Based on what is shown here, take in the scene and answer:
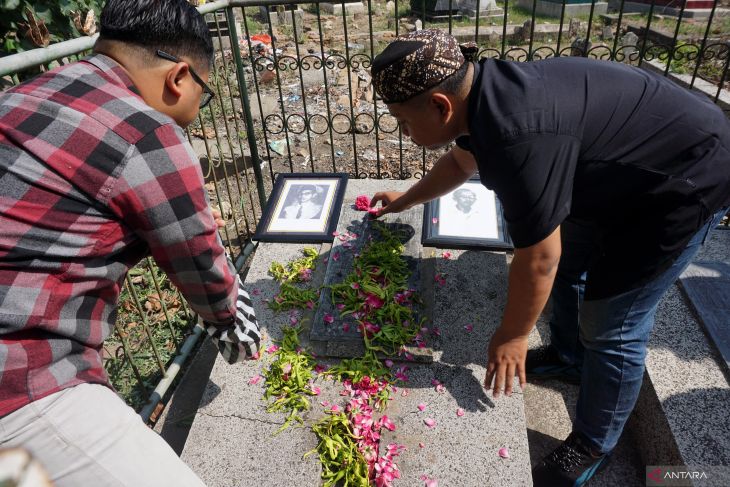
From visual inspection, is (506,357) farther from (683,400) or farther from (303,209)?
(303,209)

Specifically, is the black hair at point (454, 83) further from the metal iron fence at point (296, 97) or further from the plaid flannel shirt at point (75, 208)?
the metal iron fence at point (296, 97)

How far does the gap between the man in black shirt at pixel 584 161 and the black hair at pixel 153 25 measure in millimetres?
619

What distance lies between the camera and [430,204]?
3.05m

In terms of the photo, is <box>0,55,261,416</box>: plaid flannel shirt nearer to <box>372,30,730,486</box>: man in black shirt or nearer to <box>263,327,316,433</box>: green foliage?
<box>372,30,730,486</box>: man in black shirt

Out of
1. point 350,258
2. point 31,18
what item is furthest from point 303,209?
point 31,18

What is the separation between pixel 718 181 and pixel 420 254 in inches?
59.6

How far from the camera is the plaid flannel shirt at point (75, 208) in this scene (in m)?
1.10

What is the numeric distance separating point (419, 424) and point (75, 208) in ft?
5.18

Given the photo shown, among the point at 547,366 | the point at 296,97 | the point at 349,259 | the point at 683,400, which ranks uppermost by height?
the point at 349,259

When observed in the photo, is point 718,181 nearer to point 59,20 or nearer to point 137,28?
point 137,28

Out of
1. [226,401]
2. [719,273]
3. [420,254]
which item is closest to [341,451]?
[226,401]

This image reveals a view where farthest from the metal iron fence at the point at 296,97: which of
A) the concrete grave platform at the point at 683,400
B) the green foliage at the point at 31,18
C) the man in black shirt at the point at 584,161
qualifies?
the concrete grave platform at the point at 683,400

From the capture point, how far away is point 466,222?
293 cm

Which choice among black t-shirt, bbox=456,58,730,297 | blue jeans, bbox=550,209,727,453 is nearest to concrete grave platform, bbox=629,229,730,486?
blue jeans, bbox=550,209,727,453
